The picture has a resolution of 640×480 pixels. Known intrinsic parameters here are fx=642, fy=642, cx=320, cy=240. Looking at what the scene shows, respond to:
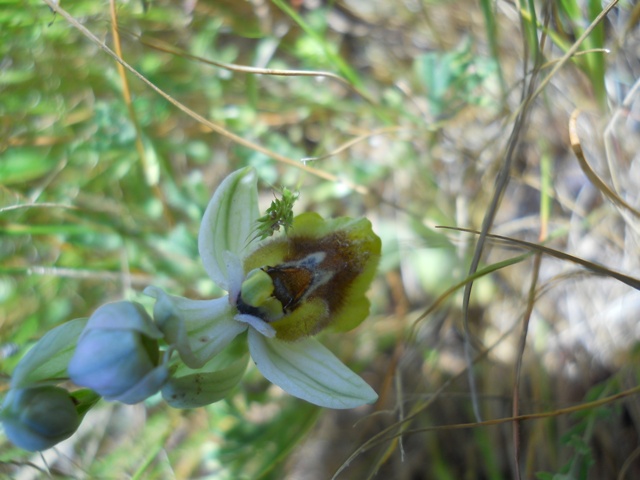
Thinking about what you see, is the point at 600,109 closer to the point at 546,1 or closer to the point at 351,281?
the point at 546,1

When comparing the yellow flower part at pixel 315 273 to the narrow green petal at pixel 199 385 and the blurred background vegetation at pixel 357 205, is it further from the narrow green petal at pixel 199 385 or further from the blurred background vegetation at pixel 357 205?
the blurred background vegetation at pixel 357 205

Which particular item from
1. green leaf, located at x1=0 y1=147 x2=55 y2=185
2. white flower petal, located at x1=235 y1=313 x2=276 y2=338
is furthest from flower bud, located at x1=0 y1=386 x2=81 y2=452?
green leaf, located at x1=0 y1=147 x2=55 y2=185

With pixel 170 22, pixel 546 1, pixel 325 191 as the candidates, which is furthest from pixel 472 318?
pixel 170 22

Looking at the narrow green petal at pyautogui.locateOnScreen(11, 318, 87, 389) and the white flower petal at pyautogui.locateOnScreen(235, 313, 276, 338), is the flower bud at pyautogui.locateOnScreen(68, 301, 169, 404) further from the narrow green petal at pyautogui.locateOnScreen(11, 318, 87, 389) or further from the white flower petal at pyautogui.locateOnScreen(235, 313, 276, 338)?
the white flower petal at pyautogui.locateOnScreen(235, 313, 276, 338)

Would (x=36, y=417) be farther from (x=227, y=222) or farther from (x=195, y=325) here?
(x=227, y=222)

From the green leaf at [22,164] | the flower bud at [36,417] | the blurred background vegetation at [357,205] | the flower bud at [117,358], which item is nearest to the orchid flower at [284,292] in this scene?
the flower bud at [117,358]

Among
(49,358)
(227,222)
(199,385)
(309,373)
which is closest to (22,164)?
(227,222)
